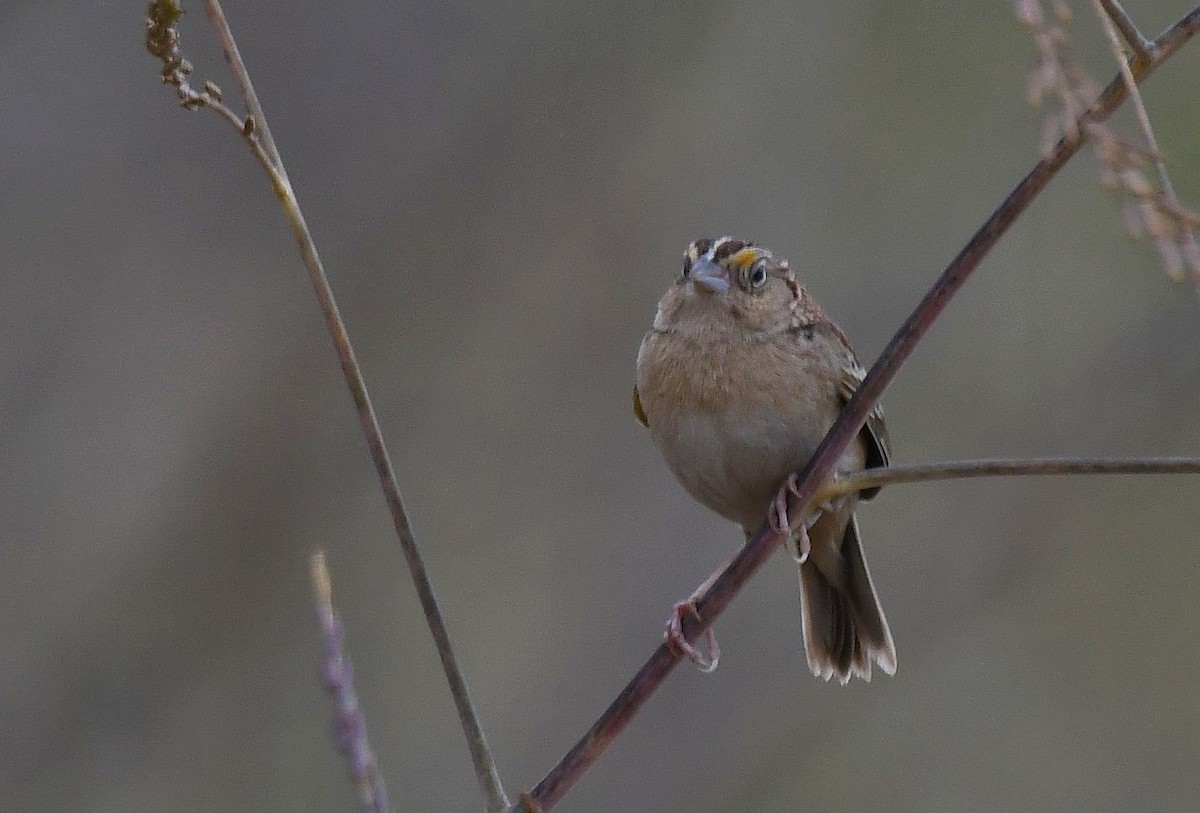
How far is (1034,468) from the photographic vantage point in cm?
213

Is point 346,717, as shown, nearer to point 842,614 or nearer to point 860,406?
point 860,406

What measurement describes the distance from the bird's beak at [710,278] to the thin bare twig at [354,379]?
2.41m

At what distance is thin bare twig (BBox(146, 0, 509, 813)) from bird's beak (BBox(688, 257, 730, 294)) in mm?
2413

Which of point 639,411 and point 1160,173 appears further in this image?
point 639,411

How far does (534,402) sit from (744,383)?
14.8ft

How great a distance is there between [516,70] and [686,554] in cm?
259

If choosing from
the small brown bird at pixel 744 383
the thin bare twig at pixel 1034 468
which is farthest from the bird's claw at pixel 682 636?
the thin bare twig at pixel 1034 468

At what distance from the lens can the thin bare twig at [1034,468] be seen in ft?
6.61

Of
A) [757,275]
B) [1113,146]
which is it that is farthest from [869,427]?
[1113,146]

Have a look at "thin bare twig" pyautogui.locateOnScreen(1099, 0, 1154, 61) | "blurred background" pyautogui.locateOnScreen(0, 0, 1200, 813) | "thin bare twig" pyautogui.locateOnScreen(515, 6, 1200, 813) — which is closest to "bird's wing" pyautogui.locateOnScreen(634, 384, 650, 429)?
"thin bare twig" pyautogui.locateOnScreen(515, 6, 1200, 813)

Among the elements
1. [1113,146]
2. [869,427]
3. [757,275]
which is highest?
[1113,146]

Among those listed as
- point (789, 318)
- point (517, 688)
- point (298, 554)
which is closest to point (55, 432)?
point (298, 554)

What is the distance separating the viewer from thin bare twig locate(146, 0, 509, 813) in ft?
6.59

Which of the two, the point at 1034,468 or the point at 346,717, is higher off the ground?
the point at 346,717
